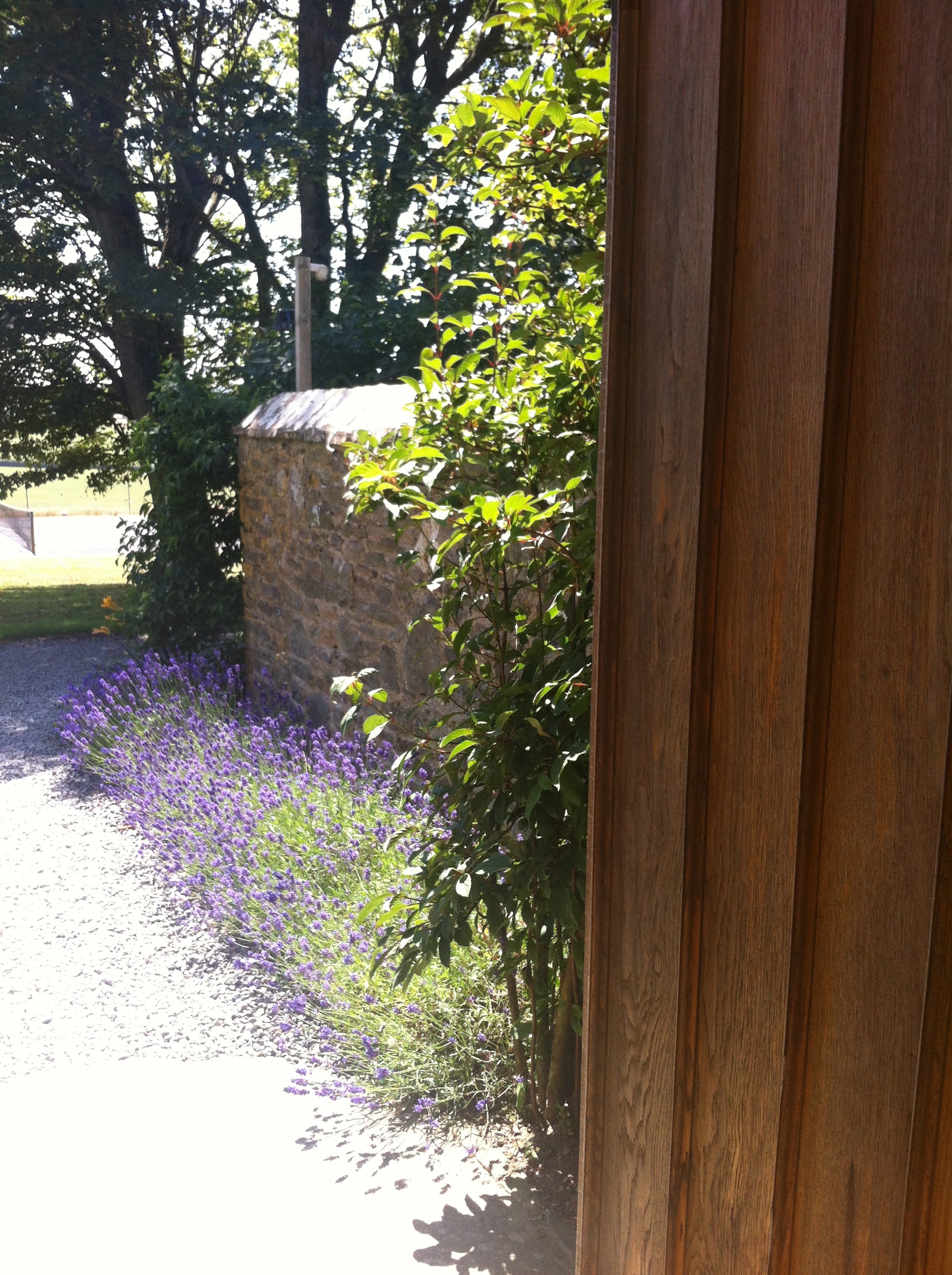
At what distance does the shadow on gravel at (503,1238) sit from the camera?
2.37 metres

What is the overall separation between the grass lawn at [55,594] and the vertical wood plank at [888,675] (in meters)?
8.71

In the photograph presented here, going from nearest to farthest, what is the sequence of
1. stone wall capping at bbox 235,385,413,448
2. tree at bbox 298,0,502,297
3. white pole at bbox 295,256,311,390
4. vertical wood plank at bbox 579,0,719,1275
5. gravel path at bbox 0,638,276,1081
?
vertical wood plank at bbox 579,0,719,1275 < gravel path at bbox 0,638,276,1081 < stone wall capping at bbox 235,385,413,448 < white pole at bbox 295,256,311,390 < tree at bbox 298,0,502,297

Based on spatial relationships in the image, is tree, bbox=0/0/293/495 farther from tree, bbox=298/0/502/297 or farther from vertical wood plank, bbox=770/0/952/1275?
vertical wood plank, bbox=770/0/952/1275

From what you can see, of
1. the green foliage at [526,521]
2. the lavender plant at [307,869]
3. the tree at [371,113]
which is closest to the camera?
the green foliage at [526,521]

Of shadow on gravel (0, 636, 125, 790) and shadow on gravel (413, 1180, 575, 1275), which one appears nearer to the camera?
shadow on gravel (413, 1180, 575, 1275)

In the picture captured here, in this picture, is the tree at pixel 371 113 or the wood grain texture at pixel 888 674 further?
the tree at pixel 371 113

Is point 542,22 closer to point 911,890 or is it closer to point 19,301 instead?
point 911,890

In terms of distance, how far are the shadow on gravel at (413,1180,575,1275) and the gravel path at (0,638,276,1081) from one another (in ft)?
3.68

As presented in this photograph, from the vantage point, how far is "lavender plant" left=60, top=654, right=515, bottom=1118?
3.12 metres

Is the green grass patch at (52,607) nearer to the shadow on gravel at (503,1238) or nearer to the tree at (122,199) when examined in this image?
the tree at (122,199)

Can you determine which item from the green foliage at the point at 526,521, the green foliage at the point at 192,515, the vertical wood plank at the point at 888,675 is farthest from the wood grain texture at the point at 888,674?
the green foliage at the point at 192,515

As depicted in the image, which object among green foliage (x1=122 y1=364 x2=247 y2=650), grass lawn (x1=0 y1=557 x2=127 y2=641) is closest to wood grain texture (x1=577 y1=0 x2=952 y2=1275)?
green foliage (x1=122 y1=364 x2=247 y2=650)

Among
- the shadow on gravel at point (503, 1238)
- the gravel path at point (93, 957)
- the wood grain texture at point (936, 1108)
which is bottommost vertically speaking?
the gravel path at point (93, 957)

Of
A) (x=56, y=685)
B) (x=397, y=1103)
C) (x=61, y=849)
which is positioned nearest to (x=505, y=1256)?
(x=397, y=1103)
